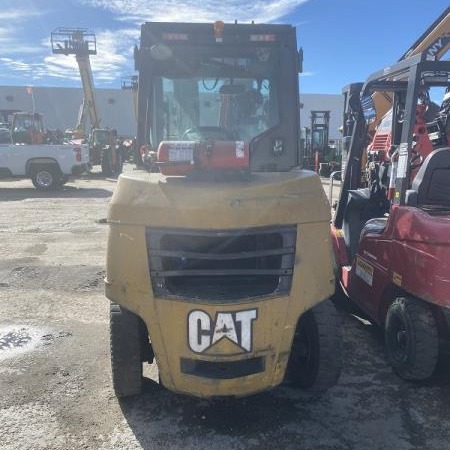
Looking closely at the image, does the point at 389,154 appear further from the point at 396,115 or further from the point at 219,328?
the point at 219,328

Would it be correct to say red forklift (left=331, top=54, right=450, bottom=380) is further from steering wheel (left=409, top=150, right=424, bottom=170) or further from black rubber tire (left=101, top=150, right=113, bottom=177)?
black rubber tire (left=101, top=150, right=113, bottom=177)

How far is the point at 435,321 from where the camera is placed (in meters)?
3.42

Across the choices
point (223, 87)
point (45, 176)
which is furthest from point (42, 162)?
point (223, 87)

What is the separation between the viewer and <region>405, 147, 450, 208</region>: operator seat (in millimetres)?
3555

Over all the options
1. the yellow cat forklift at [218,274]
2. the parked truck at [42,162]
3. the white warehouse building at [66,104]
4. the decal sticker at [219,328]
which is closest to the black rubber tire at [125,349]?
the yellow cat forklift at [218,274]

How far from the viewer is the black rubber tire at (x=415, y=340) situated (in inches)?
132

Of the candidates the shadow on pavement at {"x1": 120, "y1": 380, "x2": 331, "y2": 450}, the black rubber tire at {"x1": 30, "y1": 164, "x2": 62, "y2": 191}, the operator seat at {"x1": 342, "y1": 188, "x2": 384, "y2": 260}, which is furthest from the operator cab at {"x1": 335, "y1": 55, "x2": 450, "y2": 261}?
the black rubber tire at {"x1": 30, "y1": 164, "x2": 62, "y2": 191}

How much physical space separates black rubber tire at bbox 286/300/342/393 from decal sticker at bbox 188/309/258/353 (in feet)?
2.12

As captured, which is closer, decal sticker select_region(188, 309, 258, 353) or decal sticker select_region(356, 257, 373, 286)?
decal sticker select_region(188, 309, 258, 353)

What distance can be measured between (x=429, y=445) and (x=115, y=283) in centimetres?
208

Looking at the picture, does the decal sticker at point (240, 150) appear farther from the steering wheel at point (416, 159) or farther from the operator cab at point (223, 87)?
the steering wheel at point (416, 159)

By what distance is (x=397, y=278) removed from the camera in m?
3.58

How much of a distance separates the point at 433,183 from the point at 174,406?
2.46m

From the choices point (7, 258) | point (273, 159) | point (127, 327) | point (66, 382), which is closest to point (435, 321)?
point (273, 159)
